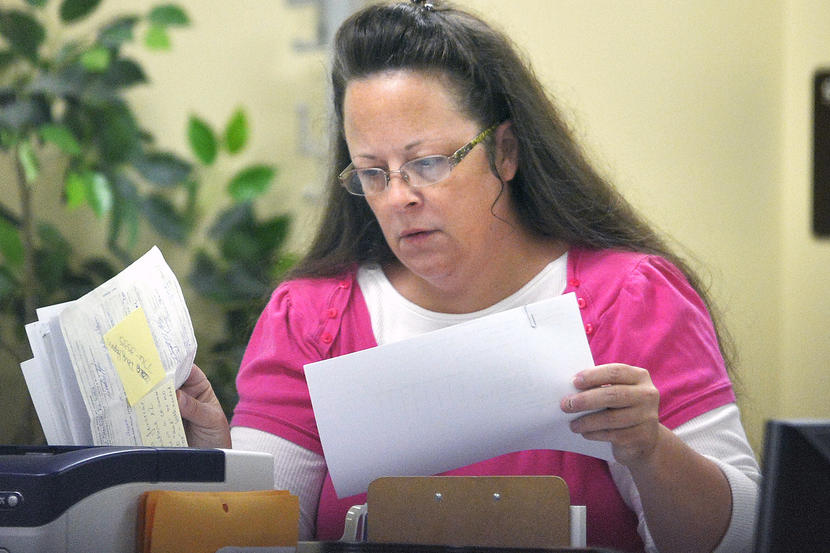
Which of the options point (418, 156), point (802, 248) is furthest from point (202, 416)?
point (802, 248)

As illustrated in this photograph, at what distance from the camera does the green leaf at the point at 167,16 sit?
3.02 metres

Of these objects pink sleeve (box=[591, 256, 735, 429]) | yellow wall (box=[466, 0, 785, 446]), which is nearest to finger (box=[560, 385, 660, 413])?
pink sleeve (box=[591, 256, 735, 429])

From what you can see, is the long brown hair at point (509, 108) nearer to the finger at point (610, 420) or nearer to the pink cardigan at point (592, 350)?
the pink cardigan at point (592, 350)

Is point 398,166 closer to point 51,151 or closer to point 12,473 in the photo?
point 12,473

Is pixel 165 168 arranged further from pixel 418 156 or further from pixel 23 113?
pixel 418 156

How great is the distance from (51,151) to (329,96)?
1.92 metres

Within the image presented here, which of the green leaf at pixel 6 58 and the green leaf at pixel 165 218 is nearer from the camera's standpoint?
the green leaf at pixel 6 58

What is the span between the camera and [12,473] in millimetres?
834

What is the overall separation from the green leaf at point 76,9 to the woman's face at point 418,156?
1.82 m

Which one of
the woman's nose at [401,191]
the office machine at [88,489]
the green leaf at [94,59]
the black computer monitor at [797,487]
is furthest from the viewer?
the green leaf at [94,59]

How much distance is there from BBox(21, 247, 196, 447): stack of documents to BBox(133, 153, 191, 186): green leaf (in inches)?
77.4

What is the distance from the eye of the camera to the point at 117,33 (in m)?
2.94

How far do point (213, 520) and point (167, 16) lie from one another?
2.44 metres

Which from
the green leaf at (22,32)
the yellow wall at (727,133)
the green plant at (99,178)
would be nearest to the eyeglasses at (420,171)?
the green plant at (99,178)
